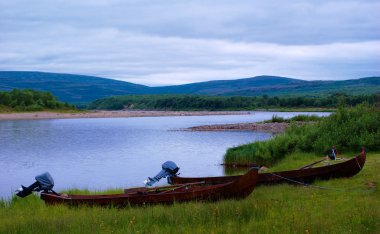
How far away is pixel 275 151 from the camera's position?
85.4 ft

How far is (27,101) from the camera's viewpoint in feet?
326

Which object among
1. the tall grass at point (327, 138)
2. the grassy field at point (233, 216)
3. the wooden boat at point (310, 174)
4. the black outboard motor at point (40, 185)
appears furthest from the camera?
the tall grass at point (327, 138)

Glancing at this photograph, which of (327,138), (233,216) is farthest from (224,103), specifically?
(233,216)

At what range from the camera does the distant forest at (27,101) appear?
9388 centimetres

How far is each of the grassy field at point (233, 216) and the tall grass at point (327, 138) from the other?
8987 millimetres

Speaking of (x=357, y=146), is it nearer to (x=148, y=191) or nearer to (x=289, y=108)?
(x=148, y=191)

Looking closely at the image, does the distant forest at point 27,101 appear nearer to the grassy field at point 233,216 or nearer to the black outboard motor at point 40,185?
the black outboard motor at point 40,185

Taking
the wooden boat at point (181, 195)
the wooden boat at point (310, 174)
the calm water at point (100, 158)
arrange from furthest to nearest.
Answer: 1. the calm water at point (100, 158)
2. the wooden boat at point (310, 174)
3. the wooden boat at point (181, 195)

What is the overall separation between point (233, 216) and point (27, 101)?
94588mm

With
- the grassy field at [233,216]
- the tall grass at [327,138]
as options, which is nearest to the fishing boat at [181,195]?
the grassy field at [233,216]

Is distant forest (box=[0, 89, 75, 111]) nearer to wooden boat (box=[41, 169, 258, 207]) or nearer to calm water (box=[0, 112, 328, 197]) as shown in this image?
calm water (box=[0, 112, 328, 197])

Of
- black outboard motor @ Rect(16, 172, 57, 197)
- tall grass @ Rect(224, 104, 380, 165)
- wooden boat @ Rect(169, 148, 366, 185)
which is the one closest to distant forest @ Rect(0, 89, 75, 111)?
tall grass @ Rect(224, 104, 380, 165)

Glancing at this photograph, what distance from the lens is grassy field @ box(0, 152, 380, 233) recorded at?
9.67 metres

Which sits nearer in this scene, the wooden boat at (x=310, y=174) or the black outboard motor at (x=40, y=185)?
the black outboard motor at (x=40, y=185)
